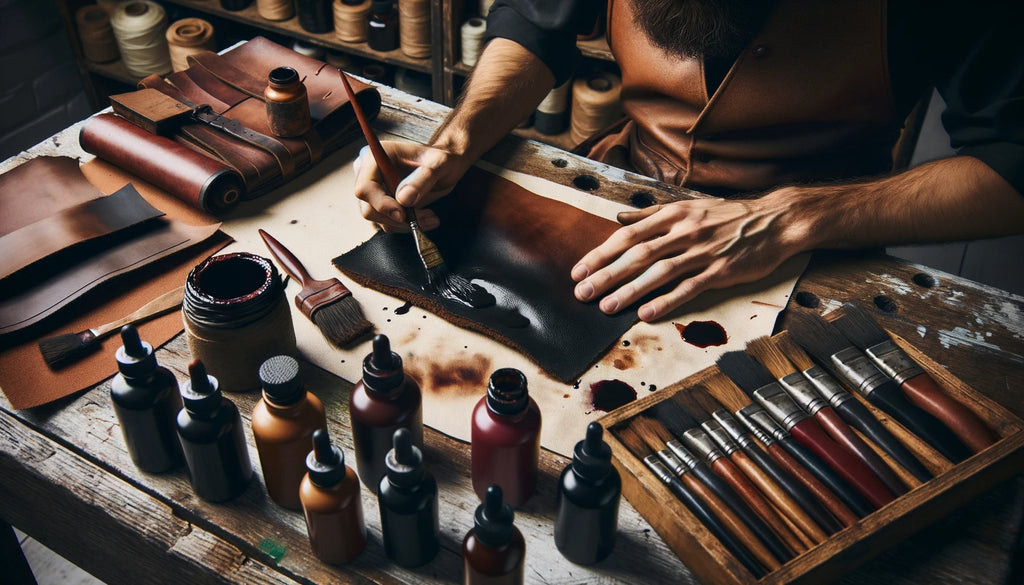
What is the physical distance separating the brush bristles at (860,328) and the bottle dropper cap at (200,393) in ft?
3.08

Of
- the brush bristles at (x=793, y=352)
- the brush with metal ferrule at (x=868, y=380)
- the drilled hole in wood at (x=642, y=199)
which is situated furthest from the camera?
the drilled hole in wood at (x=642, y=199)

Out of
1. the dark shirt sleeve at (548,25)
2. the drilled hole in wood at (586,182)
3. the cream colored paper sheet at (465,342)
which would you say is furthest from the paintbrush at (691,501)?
the dark shirt sleeve at (548,25)

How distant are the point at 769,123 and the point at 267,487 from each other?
1293 millimetres

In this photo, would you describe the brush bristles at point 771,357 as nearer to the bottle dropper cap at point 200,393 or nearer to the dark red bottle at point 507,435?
the dark red bottle at point 507,435

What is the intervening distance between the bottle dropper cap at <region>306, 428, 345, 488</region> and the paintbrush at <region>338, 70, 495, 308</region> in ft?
1.62

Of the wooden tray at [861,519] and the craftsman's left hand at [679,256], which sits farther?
the craftsman's left hand at [679,256]

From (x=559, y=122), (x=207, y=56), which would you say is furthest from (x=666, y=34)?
(x=559, y=122)

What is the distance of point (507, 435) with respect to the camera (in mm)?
991

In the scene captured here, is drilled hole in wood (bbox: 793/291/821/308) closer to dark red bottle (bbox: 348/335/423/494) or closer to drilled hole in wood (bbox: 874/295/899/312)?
drilled hole in wood (bbox: 874/295/899/312)

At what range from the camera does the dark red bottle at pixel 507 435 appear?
97 cm

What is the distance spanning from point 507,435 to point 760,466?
1.16ft

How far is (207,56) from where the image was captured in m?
1.86

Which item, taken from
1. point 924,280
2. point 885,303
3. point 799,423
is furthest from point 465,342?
point 924,280

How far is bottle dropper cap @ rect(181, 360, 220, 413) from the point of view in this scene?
973mm
